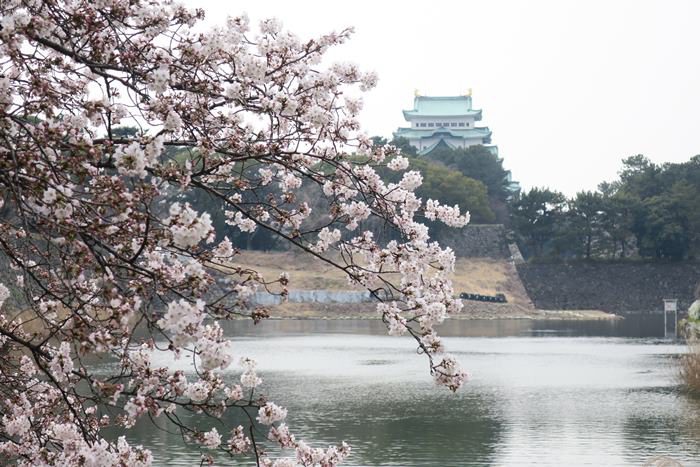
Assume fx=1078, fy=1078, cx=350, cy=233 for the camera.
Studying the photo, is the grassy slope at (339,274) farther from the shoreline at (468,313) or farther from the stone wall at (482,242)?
the stone wall at (482,242)

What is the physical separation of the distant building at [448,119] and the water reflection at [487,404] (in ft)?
163

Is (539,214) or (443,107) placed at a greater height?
(443,107)

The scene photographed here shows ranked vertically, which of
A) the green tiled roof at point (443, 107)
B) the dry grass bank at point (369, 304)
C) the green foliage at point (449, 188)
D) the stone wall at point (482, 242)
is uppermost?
the green tiled roof at point (443, 107)

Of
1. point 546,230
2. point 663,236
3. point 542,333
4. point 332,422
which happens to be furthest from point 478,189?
point 332,422

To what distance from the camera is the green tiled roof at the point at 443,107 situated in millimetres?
86812

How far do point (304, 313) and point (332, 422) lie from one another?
36.2 metres

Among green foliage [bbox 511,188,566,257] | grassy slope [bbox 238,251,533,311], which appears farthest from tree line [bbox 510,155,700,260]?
grassy slope [bbox 238,251,533,311]

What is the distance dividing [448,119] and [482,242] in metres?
21.6

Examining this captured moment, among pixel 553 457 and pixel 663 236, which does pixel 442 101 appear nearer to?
pixel 663 236

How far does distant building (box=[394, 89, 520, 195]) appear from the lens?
279 feet

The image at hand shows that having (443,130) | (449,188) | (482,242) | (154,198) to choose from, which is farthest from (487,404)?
(443,130)

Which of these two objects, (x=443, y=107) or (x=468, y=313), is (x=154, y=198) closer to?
(x=468, y=313)

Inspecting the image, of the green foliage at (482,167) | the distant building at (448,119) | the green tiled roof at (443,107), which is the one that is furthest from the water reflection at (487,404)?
the green tiled roof at (443,107)

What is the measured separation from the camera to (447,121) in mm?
87562
